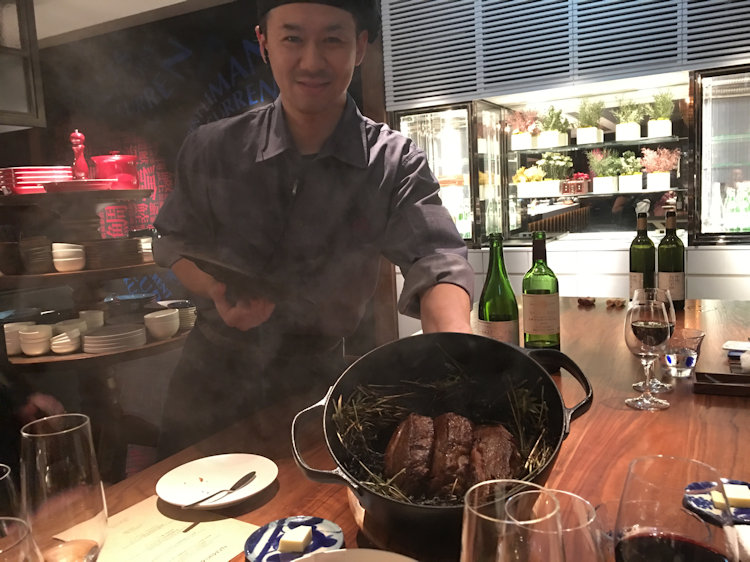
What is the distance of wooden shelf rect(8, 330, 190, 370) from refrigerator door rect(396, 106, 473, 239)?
2.88 meters

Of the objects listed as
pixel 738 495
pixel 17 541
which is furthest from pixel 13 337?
pixel 738 495

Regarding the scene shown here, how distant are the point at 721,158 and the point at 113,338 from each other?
10.9 ft

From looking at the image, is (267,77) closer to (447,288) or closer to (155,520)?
(447,288)

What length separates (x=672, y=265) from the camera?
2.07 m

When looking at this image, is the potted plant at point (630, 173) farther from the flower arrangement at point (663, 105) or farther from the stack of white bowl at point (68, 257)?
the stack of white bowl at point (68, 257)

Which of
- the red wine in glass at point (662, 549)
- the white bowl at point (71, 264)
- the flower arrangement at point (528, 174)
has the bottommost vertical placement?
the red wine in glass at point (662, 549)

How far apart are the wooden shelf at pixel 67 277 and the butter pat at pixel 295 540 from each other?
446 mm

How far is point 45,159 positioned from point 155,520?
1.52ft

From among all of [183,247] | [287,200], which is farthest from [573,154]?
[183,247]

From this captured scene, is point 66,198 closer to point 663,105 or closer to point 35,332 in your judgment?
point 35,332

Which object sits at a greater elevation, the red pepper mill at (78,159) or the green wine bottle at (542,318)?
the red pepper mill at (78,159)

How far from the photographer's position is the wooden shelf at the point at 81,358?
2.64ft

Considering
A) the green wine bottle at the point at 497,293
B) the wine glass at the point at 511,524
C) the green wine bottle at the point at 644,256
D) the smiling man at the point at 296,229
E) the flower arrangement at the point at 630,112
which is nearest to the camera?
the wine glass at the point at 511,524

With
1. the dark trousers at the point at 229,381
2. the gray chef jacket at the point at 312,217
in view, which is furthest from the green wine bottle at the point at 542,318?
the dark trousers at the point at 229,381
